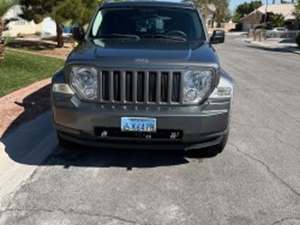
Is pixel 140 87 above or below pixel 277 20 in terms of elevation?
above

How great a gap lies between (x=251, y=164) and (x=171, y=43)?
5.83ft

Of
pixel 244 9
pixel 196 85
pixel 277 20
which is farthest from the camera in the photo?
pixel 244 9

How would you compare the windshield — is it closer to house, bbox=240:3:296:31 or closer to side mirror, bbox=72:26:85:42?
side mirror, bbox=72:26:85:42

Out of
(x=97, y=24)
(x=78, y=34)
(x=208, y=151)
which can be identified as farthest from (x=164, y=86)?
(x=78, y=34)

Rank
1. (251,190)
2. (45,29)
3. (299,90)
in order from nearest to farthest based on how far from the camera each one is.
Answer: (251,190), (299,90), (45,29)

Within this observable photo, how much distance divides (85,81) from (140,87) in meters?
0.59

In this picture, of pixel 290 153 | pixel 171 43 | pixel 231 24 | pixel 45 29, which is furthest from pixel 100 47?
pixel 231 24

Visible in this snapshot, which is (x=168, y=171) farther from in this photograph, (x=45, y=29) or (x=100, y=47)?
(x=45, y=29)

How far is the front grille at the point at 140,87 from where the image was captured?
5.49 metres

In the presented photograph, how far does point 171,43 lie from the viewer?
6.62 metres

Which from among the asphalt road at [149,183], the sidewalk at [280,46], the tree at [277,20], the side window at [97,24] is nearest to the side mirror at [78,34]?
the side window at [97,24]

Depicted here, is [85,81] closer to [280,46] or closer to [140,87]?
[140,87]

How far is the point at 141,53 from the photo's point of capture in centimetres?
577

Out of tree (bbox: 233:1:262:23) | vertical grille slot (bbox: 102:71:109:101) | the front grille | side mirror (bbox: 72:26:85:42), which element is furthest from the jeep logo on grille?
tree (bbox: 233:1:262:23)
